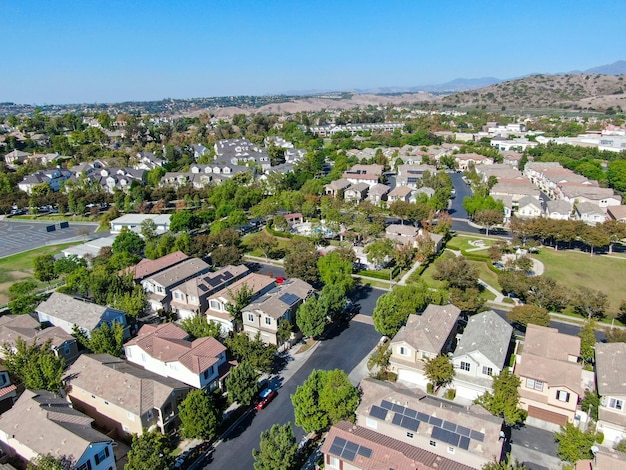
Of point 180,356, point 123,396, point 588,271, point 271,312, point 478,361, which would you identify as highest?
point 271,312

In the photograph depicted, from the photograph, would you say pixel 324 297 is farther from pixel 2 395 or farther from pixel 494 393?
pixel 2 395

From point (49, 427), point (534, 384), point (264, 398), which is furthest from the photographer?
point (264, 398)

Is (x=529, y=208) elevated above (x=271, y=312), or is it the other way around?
(x=271, y=312)

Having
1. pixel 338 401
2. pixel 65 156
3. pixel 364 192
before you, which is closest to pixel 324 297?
pixel 338 401

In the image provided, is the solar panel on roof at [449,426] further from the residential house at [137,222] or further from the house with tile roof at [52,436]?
the residential house at [137,222]

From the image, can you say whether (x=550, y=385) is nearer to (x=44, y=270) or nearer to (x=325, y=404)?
(x=325, y=404)

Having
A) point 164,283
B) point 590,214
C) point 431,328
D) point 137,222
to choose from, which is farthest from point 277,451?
point 590,214

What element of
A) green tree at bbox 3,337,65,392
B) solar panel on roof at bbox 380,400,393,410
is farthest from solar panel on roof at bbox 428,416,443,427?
green tree at bbox 3,337,65,392
